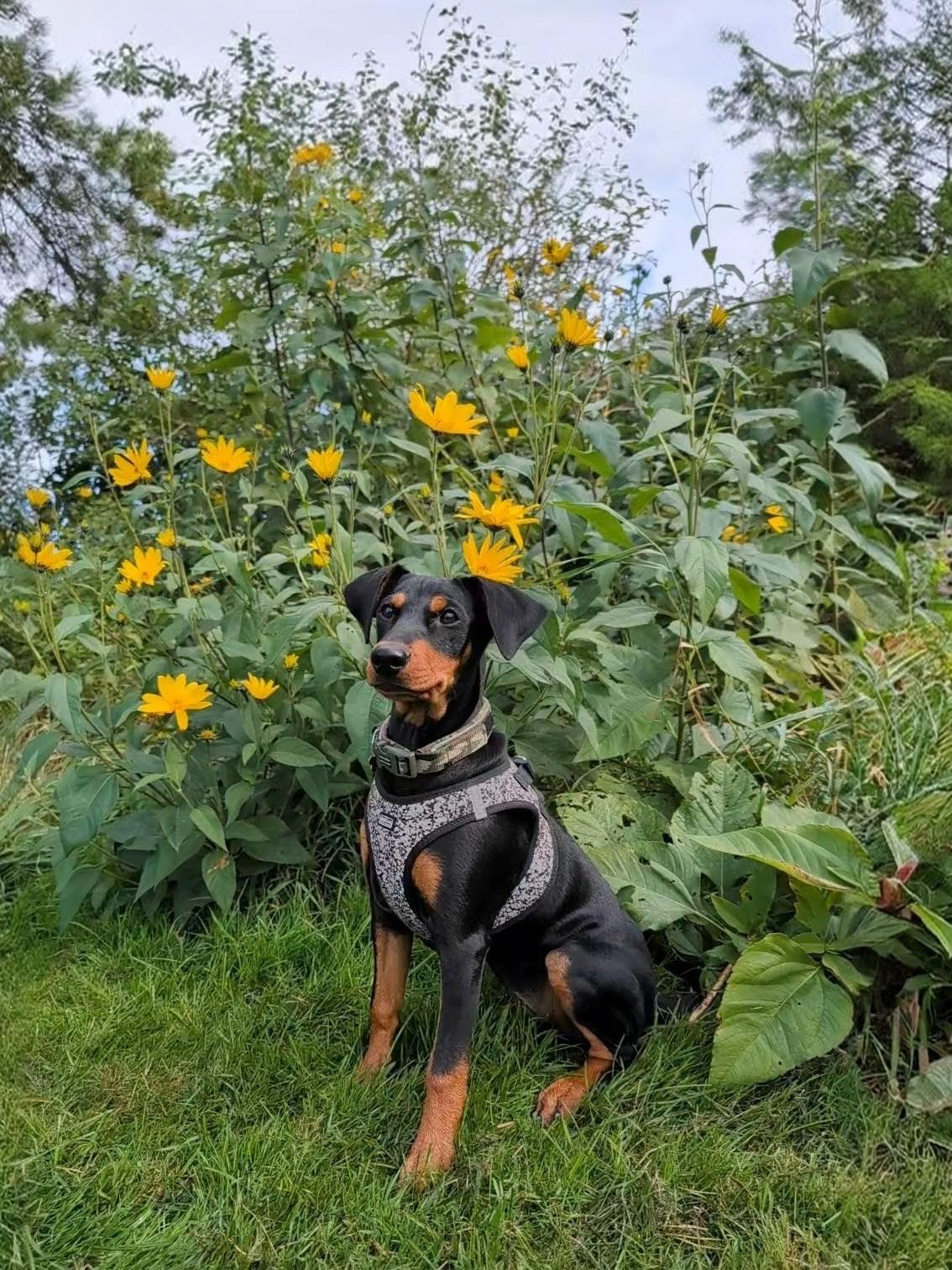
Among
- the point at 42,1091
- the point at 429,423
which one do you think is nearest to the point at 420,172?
the point at 429,423

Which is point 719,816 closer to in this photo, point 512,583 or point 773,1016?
point 773,1016

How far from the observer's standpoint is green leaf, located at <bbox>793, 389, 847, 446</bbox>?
2732mm

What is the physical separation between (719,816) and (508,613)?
1012mm

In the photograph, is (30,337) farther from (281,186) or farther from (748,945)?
(748,945)

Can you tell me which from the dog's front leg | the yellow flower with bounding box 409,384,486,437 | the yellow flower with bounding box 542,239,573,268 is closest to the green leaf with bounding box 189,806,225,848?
the dog's front leg

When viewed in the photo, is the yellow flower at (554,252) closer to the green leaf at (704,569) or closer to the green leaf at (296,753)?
the green leaf at (704,569)

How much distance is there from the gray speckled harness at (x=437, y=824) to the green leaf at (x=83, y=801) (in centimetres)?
79

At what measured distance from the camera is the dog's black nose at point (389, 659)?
177 centimetres

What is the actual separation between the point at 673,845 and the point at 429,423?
1298mm

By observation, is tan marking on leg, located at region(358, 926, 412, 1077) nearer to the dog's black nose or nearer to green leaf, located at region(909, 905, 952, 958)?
the dog's black nose

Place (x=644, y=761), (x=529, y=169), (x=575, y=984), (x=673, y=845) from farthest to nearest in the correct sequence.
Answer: (x=529, y=169) < (x=644, y=761) < (x=673, y=845) < (x=575, y=984)

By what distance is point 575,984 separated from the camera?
2.12 meters

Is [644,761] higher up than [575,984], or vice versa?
[644,761]

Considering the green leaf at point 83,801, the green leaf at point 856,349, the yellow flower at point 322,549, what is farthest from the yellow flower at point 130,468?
the green leaf at point 856,349
